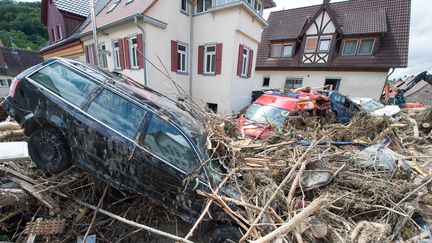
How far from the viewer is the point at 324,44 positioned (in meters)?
15.5

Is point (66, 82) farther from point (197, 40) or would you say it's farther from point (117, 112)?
point (197, 40)

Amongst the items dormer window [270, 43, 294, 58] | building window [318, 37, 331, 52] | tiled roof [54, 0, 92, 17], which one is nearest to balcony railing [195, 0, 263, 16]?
dormer window [270, 43, 294, 58]

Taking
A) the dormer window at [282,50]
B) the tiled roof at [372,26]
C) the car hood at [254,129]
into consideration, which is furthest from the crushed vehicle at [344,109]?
the dormer window at [282,50]

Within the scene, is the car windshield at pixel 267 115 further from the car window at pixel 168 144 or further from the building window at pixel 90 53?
the building window at pixel 90 53

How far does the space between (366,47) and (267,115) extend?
14310mm

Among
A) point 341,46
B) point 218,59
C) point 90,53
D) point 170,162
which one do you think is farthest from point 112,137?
point 341,46

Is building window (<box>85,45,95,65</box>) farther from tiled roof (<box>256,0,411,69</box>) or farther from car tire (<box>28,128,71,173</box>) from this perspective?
tiled roof (<box>256,0,411,69</box>)

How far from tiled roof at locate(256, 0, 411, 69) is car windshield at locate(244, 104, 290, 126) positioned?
40.7ft

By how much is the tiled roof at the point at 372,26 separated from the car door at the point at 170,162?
1643cm

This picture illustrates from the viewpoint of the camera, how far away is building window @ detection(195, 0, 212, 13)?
10.0 metres

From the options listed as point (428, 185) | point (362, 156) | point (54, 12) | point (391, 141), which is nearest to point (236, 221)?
point (362, 156)

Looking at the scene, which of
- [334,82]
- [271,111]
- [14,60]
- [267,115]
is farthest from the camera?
[14,60]

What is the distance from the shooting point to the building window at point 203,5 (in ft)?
32.8

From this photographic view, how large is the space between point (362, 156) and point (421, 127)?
288 inches
